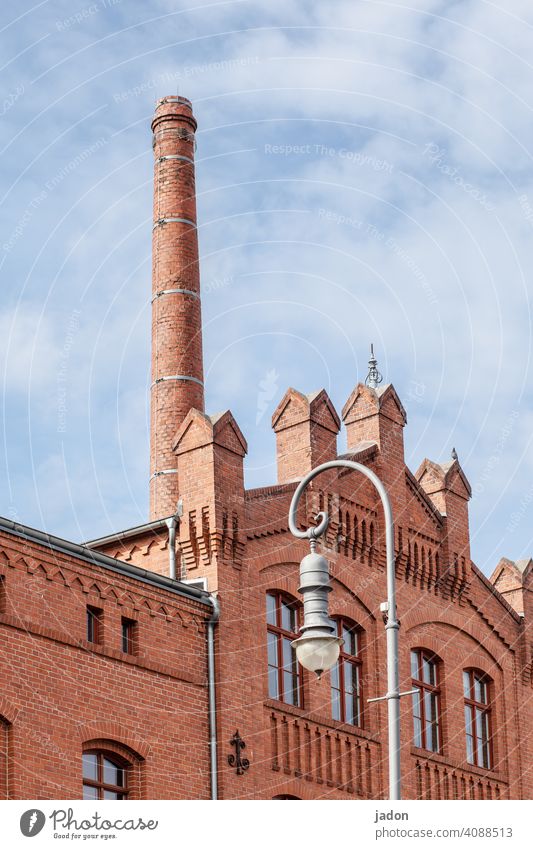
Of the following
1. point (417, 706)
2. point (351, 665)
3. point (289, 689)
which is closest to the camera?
point (289, 689)

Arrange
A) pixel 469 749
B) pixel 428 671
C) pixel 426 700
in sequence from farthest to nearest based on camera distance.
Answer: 1. pixel 469 749
2. pixel 428 671
3. pixel 426 700

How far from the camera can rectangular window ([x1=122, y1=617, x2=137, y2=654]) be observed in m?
24.9

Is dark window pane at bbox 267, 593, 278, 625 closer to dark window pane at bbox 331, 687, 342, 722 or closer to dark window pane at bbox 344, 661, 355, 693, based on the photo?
dark window pane at bbox 331, 687, 342, 722

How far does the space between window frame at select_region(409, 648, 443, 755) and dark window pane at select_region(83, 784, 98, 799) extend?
9060mm

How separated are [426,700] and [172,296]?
45.5ft

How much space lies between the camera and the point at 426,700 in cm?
3142

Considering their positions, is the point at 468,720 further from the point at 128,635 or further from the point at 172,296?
the point at 172,296

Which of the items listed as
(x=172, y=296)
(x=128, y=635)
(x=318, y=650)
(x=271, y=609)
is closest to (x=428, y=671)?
(x=271, y=609)

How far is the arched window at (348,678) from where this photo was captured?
28.9 metres

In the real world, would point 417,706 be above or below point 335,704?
above

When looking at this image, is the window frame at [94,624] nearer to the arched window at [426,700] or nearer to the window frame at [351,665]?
the window frame at [351,665]

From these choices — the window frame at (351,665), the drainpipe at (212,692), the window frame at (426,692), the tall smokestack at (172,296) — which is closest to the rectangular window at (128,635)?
the drainpipe at (212,692)

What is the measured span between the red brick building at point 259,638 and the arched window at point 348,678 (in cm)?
5

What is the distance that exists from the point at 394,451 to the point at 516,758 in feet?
25.1
